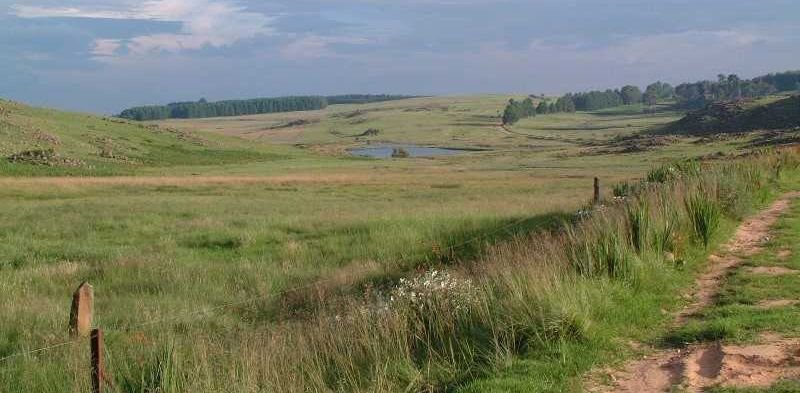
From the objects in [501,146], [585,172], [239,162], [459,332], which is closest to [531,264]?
[459,332]

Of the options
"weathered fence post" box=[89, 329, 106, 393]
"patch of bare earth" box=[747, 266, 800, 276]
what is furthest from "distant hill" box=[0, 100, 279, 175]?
"patch of bare earth" box=[747, 266, 800, 276]

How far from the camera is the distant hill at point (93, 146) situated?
54.4m

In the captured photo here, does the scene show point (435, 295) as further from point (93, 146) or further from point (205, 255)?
point (93, 146)

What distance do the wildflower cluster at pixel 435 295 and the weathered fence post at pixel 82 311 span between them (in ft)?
11.0

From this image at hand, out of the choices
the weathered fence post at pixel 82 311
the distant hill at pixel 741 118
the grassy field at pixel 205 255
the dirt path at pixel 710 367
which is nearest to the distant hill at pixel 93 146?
the grassy field at pixel 205 255

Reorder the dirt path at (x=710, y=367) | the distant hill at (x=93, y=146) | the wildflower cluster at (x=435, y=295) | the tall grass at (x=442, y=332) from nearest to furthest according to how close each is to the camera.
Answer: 1. the dirt path at (x=710, y=367)
2. the tall grass at (x=442, y=332)
3. the wildflower cluster at (x=435, y=295)
4. the distant hill at (x=93, y=146)

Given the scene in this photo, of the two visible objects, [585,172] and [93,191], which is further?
[585,172]

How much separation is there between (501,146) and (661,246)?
12090 cm

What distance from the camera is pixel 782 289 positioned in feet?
27.8

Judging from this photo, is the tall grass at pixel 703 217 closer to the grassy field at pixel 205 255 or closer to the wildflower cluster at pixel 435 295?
the grassy field at pixel 205 255

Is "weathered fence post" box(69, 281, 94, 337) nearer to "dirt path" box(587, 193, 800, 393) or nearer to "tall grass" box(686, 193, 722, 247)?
"dirt path" box(587, 193, 800, 393)

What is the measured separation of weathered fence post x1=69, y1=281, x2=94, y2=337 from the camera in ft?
26.5

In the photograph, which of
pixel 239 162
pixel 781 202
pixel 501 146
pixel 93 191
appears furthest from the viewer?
pixel 501 146

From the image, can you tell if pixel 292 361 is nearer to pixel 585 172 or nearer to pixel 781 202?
pixel 781 202
